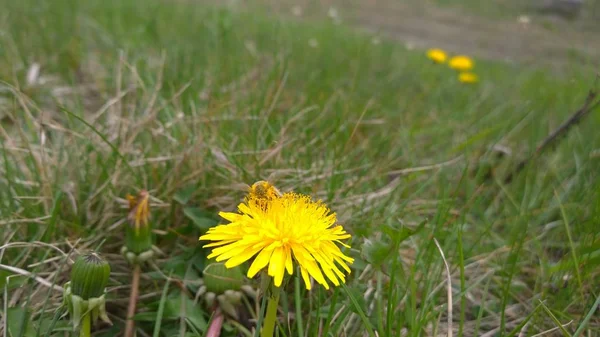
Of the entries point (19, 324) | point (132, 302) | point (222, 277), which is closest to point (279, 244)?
point (222, 277)

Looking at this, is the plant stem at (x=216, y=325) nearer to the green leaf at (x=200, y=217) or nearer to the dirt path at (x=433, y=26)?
the green leaf at (x=200, y=217)

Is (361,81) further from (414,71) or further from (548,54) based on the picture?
(548,54)

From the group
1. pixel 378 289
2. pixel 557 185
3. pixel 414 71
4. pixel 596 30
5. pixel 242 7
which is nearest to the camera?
pixel 378 289

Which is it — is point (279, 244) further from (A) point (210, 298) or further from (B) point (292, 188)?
(B) point (292, 188)

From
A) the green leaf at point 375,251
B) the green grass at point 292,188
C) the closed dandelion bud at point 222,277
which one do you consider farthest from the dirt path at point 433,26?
the closed dandelion bud at point 222,277

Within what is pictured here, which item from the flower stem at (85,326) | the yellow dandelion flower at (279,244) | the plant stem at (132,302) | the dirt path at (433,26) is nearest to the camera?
the yellow dandelion flower at (279,244)

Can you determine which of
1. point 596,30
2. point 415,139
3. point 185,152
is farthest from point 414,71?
point 185,152

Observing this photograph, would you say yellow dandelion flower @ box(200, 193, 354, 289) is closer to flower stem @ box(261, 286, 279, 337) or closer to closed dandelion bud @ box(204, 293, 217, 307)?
flower stem @ box(261, 286, 279, 337)
